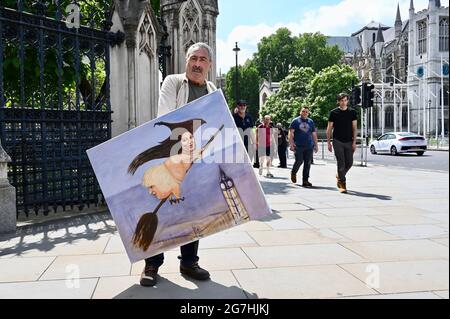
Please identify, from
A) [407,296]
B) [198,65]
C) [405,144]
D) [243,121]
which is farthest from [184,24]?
[405,144]

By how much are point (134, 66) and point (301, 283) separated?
6.01 metres

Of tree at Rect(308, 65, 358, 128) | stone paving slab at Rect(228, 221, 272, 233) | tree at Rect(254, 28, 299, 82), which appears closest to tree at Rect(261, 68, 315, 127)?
tree at Rect(308, 65, 358, 128)

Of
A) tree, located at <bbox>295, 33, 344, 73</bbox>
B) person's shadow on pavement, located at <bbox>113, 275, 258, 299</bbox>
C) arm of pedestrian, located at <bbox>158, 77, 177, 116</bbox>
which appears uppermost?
tree, located at <bbox>295, 33, 344, 73</bbox>

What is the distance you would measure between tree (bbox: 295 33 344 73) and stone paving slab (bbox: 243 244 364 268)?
82712 millimetres

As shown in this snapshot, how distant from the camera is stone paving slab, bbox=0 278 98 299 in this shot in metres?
3.53

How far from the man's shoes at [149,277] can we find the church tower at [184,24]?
6832 mm

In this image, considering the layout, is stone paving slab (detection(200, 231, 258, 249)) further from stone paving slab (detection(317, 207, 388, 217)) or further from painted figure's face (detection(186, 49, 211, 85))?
painted figure's face (detection(186, 49, 211, 85))

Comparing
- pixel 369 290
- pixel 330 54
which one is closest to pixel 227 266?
pixel 369 290

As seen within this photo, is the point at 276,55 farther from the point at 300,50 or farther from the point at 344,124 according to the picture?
the point at 344,124

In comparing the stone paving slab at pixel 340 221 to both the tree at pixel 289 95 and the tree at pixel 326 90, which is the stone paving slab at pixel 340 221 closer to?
the tree at pixel 326 90

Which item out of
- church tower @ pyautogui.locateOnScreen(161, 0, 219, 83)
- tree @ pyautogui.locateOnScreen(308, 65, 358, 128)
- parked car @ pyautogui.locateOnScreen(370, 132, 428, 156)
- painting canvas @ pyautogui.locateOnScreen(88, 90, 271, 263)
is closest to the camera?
painting canvas @ pyautogui.locateOnScreen(88, 90, 271, 263)

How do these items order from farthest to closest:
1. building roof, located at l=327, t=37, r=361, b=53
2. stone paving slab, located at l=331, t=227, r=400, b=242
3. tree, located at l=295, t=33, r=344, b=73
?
building roof, located at l=327, t=37, r=361, b=53, tree, located at l=295, t=33, r=344, b=73, stone paving slab, located at l=331, t=227, r=400, b=242

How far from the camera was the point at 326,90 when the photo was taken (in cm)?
6259
